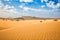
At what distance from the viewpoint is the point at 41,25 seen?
3.61 metres

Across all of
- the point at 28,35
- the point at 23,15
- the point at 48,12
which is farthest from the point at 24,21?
the point at 48,12

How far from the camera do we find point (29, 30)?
3.55m

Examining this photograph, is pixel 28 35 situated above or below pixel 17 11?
below

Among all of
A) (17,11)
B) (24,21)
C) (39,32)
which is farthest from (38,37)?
(17,11)

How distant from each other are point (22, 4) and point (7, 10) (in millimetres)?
388

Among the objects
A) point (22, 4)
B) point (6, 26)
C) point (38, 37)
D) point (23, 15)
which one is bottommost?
point (38, 37)

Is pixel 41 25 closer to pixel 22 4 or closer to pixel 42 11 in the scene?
pixel 42 11

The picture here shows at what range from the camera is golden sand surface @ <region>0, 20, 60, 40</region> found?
346 cm

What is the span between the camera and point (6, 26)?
11.8ft

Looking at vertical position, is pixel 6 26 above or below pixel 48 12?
below

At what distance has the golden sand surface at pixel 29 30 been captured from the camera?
136 inches

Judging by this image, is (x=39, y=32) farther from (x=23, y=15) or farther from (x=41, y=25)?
(x=23, y=15)

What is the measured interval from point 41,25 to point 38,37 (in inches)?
12.6

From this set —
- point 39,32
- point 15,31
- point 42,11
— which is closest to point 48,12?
point 42,11
